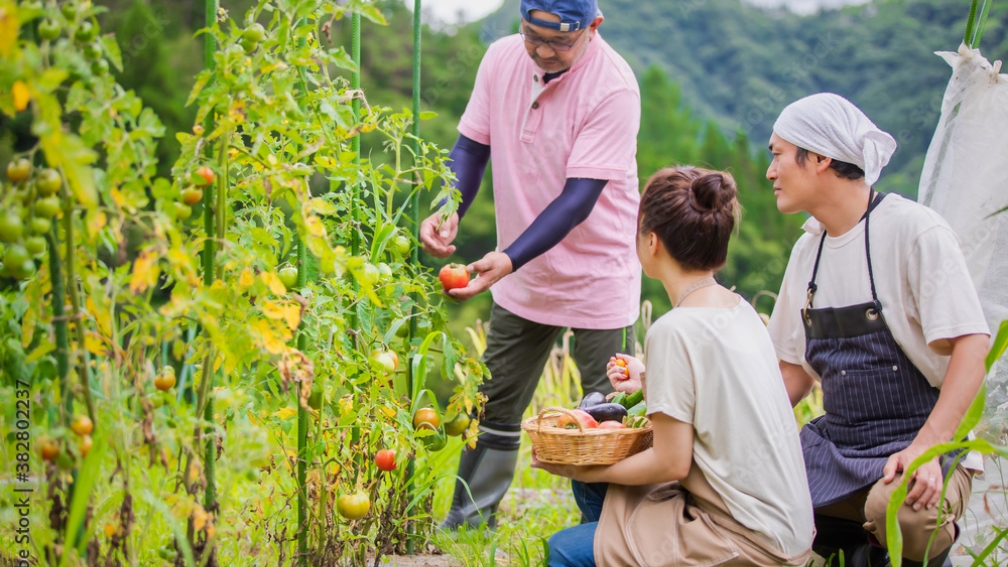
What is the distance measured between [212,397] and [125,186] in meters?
0.44

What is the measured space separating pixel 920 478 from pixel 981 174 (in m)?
0.97

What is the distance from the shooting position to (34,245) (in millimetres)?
1278

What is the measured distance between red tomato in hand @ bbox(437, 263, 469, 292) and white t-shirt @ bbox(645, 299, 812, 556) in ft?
1.96

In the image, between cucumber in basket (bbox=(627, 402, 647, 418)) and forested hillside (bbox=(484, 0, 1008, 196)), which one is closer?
cucumber in basket (bbox=(627, 402, 647, 418))

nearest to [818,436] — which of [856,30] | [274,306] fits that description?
[274,306]

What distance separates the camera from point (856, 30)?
1166 inches

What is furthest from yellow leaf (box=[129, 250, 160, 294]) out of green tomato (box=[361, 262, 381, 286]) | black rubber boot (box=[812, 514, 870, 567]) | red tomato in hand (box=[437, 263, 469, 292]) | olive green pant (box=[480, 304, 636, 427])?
black rubber boot (box=[812, 514, 870, 567])

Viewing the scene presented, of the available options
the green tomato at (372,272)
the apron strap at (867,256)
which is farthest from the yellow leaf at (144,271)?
the apron strap at (867,256)

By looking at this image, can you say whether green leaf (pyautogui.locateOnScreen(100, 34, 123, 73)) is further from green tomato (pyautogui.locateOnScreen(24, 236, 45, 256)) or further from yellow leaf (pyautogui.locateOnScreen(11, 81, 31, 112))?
green tomato (pyautogui.locateOnScreen(24, 236, 45, 256))

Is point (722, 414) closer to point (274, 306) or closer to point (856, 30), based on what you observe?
point (274, 306)

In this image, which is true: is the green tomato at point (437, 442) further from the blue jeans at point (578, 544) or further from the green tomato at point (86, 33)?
the green tomato at point (86, 33)

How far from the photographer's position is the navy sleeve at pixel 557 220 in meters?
2.29

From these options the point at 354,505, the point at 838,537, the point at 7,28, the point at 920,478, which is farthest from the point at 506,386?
the point at 7,28

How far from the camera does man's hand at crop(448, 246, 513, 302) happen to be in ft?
7.09
